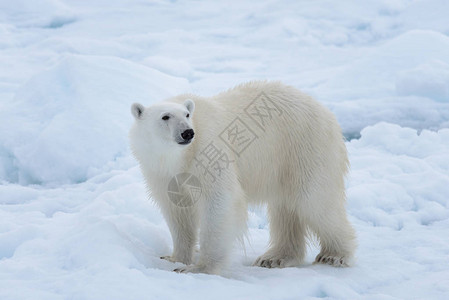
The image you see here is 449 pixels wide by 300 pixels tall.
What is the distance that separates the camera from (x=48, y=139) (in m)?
6.45

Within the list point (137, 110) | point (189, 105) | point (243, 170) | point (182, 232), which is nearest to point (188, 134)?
point (189, 105)

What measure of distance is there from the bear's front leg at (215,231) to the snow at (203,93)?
18 centimetres

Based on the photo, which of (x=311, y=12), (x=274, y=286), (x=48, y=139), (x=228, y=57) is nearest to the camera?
(x=274, y=286)

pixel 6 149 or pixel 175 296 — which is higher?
pixel 175 296

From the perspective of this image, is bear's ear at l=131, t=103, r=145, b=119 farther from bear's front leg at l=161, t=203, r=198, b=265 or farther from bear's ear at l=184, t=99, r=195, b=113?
bear's front leg at l=161, t=203, r=198, b=265

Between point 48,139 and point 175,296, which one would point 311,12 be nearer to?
point 48,139

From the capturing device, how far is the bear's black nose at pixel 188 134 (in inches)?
128

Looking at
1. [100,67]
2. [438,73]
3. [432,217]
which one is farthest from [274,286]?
[438,73]

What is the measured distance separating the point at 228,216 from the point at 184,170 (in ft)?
1.35

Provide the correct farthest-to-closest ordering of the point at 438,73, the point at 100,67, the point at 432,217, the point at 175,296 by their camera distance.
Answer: the point at 438,73 < the point at 100,67 < the point at 432,217 < the point at 175,296

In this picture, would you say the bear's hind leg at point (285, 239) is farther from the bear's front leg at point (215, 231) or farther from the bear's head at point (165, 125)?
the bear's head at point (165, 125)

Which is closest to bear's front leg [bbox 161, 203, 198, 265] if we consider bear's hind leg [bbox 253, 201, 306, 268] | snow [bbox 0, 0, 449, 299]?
snow [bbox 0, 0, 449, 299]

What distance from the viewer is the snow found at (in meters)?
3.12

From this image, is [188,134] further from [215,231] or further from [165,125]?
[215,231]
